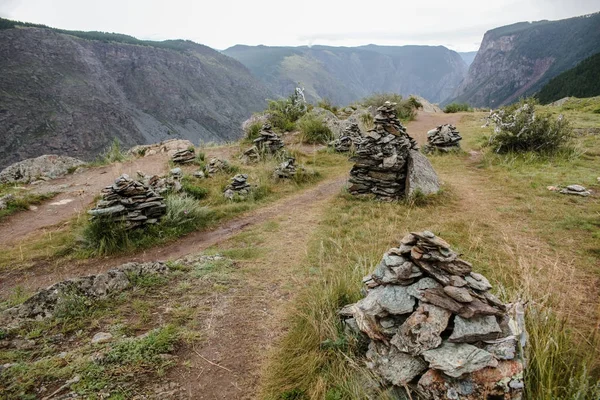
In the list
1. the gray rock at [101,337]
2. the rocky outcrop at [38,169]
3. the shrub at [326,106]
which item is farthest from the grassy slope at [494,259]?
the shrub at [326,106]

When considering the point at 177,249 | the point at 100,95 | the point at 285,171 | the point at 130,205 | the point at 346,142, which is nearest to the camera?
the point at 177,249

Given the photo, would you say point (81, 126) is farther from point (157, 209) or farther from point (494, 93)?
point (494, 93)

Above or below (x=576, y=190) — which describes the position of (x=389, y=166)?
above

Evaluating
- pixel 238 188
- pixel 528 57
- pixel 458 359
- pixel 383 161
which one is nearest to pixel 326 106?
pixel 238 188

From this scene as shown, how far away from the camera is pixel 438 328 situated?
2529 millimetres

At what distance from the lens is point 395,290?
3006 millimetres

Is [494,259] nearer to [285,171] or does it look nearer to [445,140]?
[285,171]

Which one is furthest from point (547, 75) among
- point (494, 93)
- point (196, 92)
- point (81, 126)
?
point (81, 126)

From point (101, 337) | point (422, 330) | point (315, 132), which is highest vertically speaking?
point (315, 132)

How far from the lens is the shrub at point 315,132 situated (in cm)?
1636

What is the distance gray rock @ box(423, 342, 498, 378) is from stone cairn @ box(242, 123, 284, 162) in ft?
38.1

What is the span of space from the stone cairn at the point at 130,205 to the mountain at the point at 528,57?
148116 mm

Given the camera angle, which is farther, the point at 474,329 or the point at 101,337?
the point at 101,337

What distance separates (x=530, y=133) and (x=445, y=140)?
116 inches
